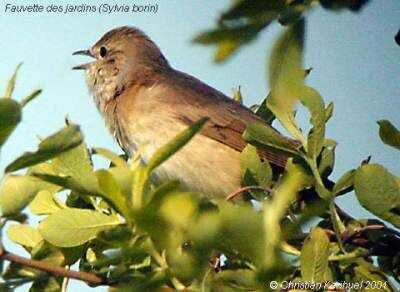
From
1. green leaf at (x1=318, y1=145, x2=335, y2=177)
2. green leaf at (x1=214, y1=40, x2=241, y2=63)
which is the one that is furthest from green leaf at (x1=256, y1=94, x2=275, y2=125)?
green leaf at (x1=214, y1=40, x2=241, y2=63)

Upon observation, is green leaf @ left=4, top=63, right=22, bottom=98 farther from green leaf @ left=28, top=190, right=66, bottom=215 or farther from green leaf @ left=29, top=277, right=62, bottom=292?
green leaf @ left=28, top=190, right=66, bottom=215

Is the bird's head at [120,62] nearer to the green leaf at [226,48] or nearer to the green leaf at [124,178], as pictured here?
the green leaf at [124,178]

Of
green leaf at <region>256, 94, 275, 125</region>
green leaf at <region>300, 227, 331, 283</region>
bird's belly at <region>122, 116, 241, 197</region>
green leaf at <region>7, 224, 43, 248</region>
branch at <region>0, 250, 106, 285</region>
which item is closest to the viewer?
branch at <region>0, 250, 106, 285</region>

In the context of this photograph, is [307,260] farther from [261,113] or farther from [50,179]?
[261,113]

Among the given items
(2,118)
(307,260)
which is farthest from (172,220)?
(307,260)

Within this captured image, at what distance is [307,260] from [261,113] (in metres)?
1.77

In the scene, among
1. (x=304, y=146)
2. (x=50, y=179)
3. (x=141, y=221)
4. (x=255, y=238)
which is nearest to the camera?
(x=255, y=238)

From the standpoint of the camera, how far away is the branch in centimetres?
162

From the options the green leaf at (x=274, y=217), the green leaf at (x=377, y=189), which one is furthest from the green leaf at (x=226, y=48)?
the green leaf at (x=377, y=189)

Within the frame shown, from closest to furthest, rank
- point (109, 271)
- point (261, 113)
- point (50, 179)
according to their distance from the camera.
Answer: point (50, 179) → point (109, 271) → point (261, 113)

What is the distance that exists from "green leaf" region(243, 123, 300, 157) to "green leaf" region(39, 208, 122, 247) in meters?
0.53

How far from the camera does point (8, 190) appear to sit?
1516 mm

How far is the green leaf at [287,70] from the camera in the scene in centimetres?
110

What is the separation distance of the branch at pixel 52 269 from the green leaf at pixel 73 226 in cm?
9
